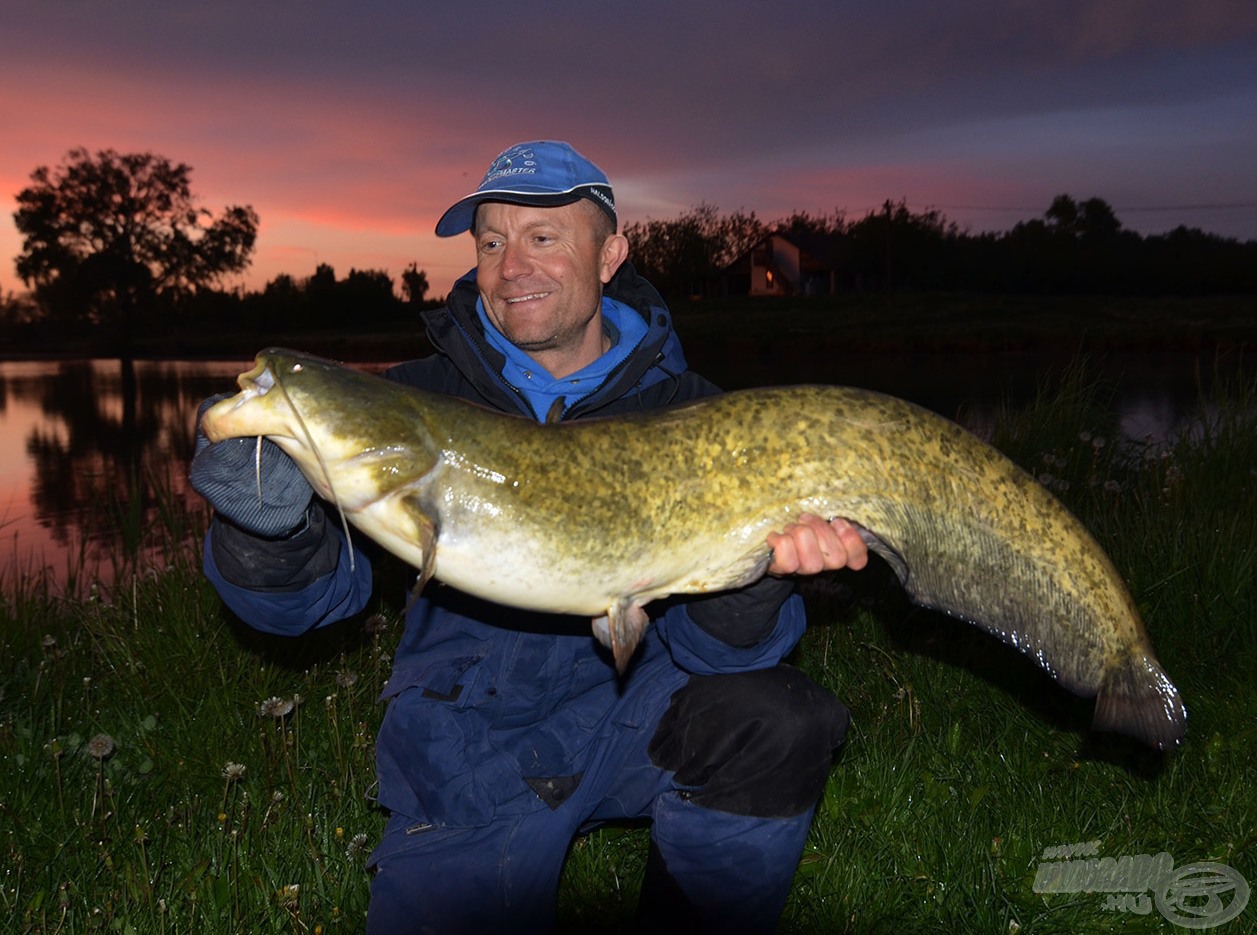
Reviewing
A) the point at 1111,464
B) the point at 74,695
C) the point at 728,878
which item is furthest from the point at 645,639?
the point at 1111,464

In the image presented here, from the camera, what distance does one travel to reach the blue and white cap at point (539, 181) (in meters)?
3.31

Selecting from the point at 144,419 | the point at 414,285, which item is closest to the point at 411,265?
the point at 414,285

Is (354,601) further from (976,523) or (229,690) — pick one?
(976,523)

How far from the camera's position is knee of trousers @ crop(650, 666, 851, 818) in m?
2.75

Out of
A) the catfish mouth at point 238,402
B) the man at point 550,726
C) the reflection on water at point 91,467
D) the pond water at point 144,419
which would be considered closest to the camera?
the catfish mouth at point 238,402

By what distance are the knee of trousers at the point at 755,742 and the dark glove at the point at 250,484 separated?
1.29 metres

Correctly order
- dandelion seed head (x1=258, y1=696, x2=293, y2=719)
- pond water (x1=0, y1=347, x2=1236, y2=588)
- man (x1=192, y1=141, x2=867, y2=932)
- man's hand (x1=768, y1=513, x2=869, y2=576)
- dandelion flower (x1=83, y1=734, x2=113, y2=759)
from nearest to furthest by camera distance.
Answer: man's hand (x1=768, y1=513, x2=869, y2=576), man (x1=192, y1=141, x2=867, y2=932), dandelion flower (x1=83, y1=734, x2=113, y2=759), dandelion seed head (x1=258, y1=696, x2=293, y2=719), pond water (x1=0, y1=347, x2=1236, y2=588)

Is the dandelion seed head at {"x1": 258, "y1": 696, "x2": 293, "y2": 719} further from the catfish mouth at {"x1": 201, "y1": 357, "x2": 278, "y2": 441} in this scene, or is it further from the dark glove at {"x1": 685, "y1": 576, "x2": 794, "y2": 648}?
the dark glove at {"x1": 685, "y1": 576, "x2": 794, "y2": 648}

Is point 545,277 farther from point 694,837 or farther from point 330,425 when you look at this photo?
point 694,837

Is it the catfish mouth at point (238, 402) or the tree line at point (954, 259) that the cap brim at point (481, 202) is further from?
the tree line at point (954, 259)

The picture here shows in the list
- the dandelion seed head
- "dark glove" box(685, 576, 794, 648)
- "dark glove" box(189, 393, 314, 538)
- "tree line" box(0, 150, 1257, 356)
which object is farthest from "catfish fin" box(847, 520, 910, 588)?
"tree line" box(0, 150, 1257, 356)

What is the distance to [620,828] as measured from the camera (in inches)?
131

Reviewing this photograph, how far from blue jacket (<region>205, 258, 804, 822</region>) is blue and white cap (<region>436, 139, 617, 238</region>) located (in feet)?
4.26

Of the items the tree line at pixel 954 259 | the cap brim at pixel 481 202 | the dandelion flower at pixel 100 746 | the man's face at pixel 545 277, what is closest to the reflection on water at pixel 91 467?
the dandelion flower at pixel 100 746
